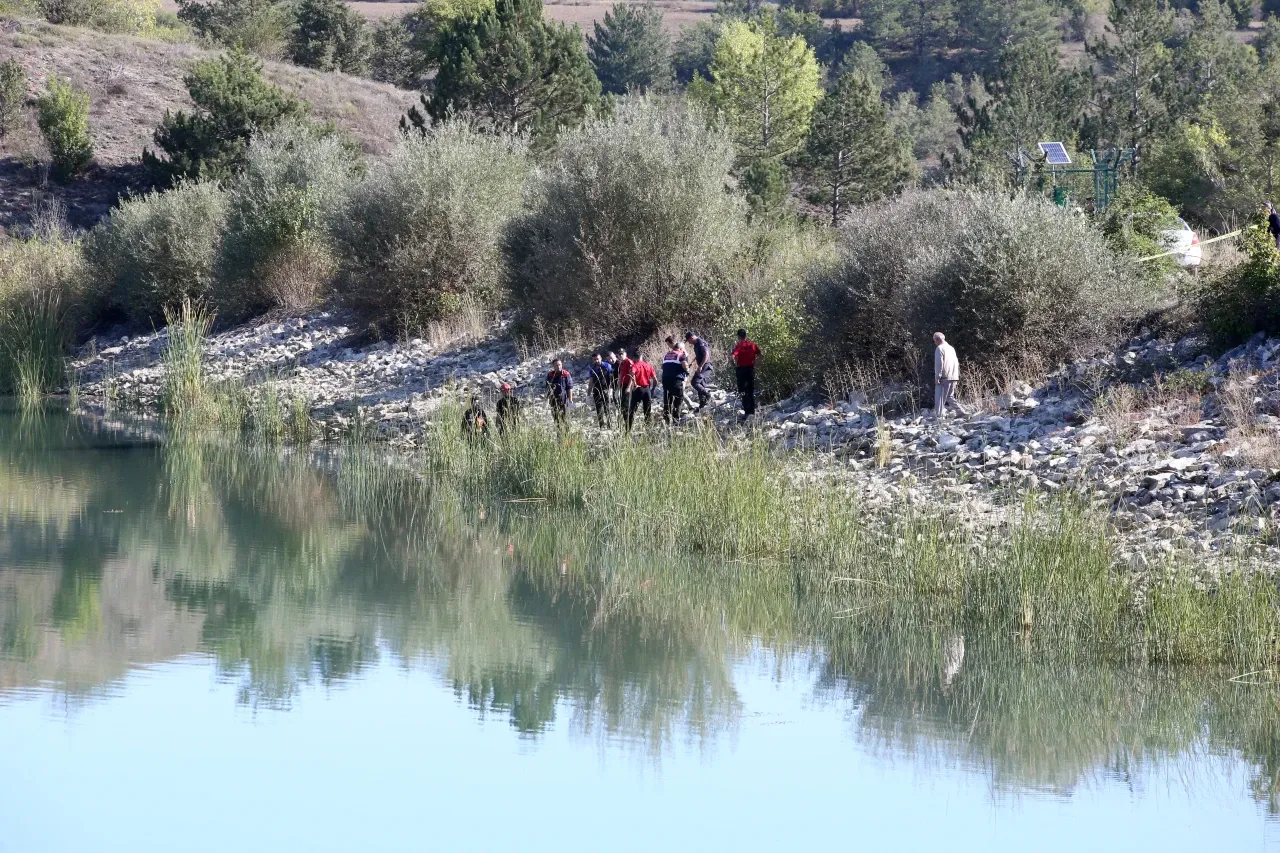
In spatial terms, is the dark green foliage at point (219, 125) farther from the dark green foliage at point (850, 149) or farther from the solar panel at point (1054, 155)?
the solar panel at point (1054, 155)

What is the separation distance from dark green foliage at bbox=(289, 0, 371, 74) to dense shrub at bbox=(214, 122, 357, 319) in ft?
116

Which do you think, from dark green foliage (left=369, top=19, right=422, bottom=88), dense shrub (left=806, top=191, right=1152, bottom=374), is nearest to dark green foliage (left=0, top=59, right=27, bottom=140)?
dark green foliage (left=369, top=19, right=422, bottom=88)

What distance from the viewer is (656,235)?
101ft

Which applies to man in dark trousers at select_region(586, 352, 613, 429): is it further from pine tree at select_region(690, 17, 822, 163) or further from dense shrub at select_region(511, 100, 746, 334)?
pine tree at select_region(690, 17, 822, 163)

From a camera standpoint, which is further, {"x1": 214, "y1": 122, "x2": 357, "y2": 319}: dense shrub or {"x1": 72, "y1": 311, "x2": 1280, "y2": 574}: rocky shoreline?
{"x1": 214, "y1": 122, "x2": 357, "y2": 319}: dense shrub

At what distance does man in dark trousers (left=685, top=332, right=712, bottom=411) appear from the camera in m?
24.2

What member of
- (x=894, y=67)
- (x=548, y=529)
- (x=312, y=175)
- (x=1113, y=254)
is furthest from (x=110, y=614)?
(x=894, y=67)

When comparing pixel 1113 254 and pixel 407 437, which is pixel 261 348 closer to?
pixel 407 437

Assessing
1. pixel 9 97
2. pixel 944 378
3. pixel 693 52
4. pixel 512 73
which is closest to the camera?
pixel 944 378

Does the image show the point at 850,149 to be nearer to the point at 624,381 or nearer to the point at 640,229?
the point at 640,229

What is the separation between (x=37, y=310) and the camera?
39312 mm

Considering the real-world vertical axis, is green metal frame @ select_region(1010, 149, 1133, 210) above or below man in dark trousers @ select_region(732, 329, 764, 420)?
above

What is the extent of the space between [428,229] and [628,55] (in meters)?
65.3

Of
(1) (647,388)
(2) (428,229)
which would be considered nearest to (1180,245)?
(1) (647,388)
